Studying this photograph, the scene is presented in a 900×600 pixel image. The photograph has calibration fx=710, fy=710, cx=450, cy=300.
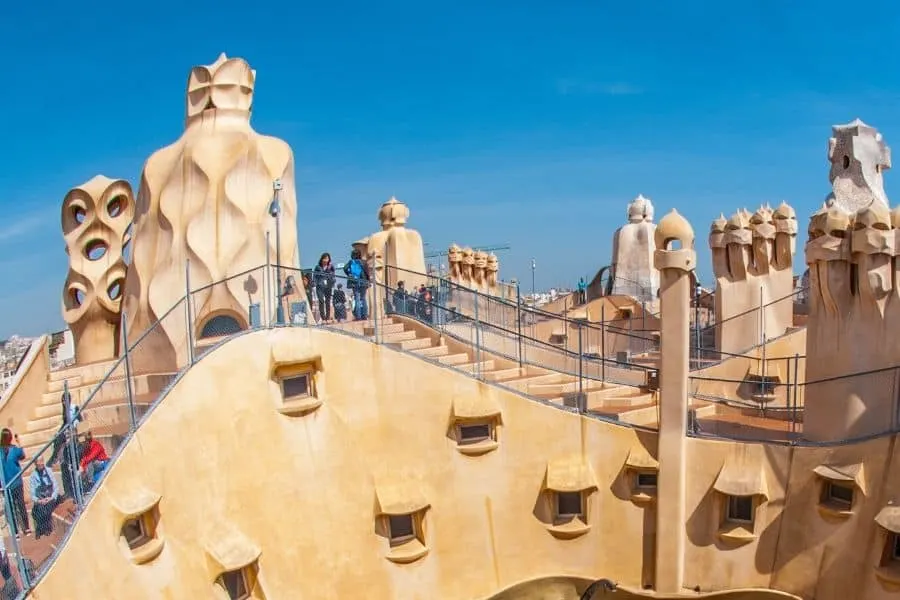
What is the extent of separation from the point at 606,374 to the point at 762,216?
7.48 m

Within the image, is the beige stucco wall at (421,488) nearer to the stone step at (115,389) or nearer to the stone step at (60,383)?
the stone step at (115,389)

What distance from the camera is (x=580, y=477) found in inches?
486

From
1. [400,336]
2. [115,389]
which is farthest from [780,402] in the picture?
[115,389]

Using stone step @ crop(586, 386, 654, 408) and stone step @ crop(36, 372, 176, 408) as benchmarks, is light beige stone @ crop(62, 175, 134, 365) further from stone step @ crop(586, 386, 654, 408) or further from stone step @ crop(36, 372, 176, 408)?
stone step @ crop(586, 386, 654, 408)

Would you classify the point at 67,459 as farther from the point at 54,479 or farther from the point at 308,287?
the point at 308,287

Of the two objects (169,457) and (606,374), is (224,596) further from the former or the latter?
(606,374)

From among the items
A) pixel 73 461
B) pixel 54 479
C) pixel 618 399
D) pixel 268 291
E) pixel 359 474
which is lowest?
pixel 359 474

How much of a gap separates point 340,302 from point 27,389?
18.3 feet

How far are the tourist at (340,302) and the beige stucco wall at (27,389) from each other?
16.8ft

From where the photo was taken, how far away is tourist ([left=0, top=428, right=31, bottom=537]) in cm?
746

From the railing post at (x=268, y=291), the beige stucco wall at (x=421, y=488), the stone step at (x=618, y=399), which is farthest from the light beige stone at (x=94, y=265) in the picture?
the stone step at (x=618, y=399)

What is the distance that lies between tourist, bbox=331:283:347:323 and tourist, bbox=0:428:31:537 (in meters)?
5.86

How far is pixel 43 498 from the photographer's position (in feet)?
27.6

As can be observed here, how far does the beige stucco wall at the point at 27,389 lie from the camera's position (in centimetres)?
1123
